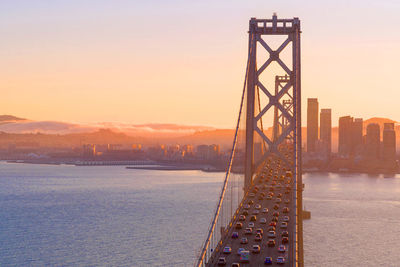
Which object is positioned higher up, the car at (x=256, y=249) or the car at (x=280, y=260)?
the car at (x=256, y=249)

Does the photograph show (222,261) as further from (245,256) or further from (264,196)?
(264,196)

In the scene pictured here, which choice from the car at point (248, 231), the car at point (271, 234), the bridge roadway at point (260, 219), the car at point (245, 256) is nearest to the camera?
the car at point (245, 256)

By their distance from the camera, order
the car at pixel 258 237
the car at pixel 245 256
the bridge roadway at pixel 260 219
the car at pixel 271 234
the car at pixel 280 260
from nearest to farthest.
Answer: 1. the car at pixel 280 260
2. the car at pixel 245 256
3. the bridge roadway at pixel 260 219
4. the car at pixel 258 237
5. the car at pixel 271 234

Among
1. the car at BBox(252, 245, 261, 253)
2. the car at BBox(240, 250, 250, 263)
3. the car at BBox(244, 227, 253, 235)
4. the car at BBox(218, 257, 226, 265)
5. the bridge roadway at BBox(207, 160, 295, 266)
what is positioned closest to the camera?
the car at BBox(218, 257, 226, 265)

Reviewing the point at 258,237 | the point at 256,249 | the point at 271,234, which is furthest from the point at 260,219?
the point at 256,249

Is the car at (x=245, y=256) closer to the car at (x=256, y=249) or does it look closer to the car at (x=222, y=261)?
the car at (x=256, y=249)

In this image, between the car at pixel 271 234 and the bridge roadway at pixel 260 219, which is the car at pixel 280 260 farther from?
the car at pixel 271 234

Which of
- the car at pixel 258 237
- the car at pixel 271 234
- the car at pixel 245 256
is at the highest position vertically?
the car at pixel 271 234

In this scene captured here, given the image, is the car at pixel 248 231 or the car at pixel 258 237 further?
the car at pixel 248 231

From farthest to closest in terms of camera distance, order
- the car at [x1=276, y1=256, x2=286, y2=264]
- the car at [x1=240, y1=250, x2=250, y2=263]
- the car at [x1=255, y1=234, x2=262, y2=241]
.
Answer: the car at [x1=255, y1=234, x2=262, y2=241] → the car at [x1=240, y1=250, x2=250, y2=263] → the car at [x1=276, y1=256, x2=286, y2=264]

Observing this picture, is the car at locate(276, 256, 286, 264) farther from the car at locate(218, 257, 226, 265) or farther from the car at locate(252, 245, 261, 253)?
the car at locate(218, 257, 226, 265)
